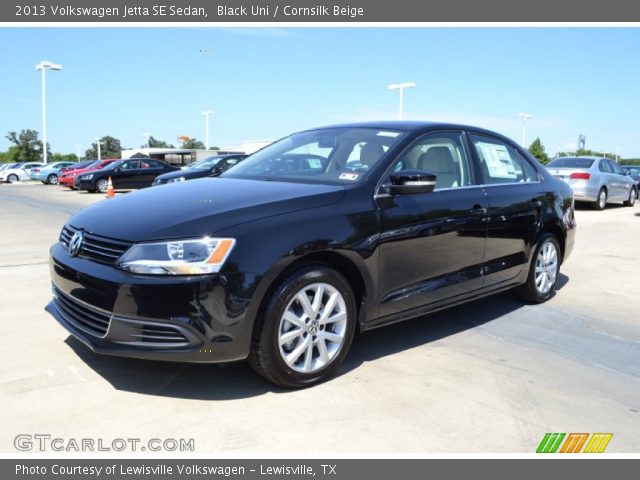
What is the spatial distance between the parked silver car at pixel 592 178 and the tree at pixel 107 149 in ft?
326

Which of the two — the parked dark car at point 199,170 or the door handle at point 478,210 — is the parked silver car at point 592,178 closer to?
the parked dark car at point 199,170

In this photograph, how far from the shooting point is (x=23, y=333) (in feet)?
14.1

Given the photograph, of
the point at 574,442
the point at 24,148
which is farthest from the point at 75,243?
the point at 24,148

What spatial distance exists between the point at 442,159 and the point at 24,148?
88.5 meters

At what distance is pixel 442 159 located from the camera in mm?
4469

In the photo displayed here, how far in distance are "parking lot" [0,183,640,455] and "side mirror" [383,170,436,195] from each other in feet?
3.78

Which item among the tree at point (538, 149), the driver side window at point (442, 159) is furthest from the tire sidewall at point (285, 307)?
the tree at point (538, 149)

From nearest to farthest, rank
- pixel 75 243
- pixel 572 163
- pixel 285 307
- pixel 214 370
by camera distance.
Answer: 1. pixel 285 307
2. pixel 75 243
3. pixel 214 370
4. pixel 572 163

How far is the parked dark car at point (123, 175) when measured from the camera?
2216cm

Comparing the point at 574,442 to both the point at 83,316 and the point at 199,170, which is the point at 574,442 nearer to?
the point at 83,316

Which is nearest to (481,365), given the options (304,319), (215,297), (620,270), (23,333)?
(304,319)

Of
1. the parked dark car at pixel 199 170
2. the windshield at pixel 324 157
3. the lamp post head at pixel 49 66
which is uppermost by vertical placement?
the lamp post head at pixel 49 66

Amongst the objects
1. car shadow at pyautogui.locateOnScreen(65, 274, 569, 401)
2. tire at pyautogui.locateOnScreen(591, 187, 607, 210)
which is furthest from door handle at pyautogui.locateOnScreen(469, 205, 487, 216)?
tire at pyautogui.locateOnScreen(591, 187, 607, 210)
